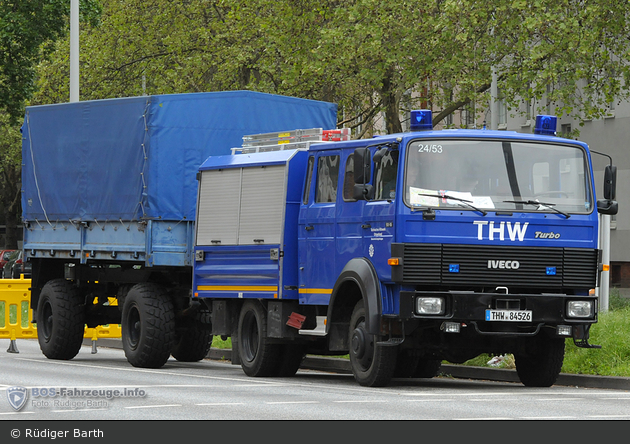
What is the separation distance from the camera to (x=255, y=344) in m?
15.9

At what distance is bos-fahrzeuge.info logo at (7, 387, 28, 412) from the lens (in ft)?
37.3

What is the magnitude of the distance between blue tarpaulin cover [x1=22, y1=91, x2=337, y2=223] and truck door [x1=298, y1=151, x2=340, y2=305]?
2.84m

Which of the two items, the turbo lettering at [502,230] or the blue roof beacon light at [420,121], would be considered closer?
the turbo lettering at [502,230]

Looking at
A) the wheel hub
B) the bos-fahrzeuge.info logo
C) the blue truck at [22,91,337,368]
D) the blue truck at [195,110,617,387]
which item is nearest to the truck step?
the blue truck at [195,110,617,387]

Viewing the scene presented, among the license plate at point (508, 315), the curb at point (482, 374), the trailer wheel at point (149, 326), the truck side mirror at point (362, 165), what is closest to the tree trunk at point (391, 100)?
the curb at point (482, 374)

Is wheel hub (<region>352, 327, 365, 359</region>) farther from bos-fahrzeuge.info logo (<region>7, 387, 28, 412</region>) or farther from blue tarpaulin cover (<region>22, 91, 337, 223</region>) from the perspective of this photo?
blue tarpaulin cover (<region>22, 91, 337, 223</region>)

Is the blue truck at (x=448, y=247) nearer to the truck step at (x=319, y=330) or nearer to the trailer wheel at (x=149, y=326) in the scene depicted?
the truck step at (x=319, y=330)

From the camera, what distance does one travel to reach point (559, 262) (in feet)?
44.7

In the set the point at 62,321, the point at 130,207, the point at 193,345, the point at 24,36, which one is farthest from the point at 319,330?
the point at 24,36

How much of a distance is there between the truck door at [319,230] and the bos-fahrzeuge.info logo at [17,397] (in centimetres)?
349

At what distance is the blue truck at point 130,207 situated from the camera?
17.4 m

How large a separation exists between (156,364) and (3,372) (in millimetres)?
2083
